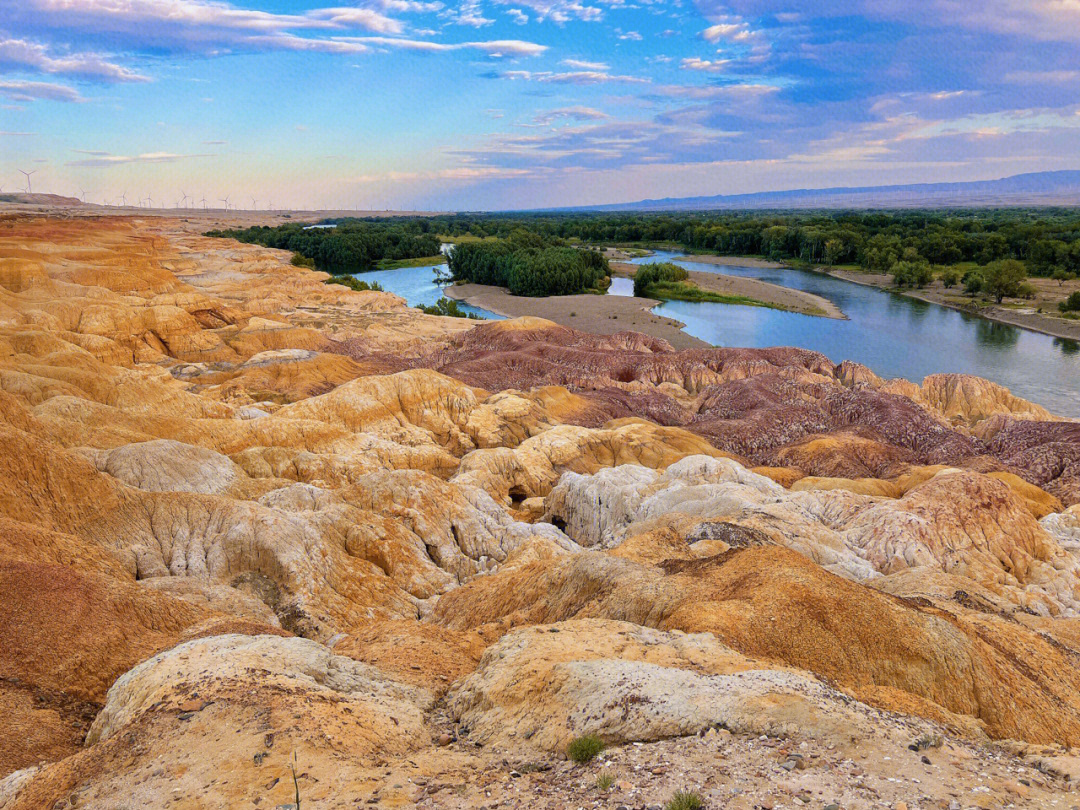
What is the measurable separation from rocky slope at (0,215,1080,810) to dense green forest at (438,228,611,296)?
232ft

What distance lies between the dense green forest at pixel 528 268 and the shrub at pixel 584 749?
112134mm

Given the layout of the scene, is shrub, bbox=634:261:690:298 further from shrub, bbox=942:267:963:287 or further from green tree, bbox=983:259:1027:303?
green tree, bbox=983:259:1027:303

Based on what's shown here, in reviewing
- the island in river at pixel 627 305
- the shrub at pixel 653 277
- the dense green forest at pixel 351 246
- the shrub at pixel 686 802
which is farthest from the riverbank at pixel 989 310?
the dense green forest at pixel 351 246

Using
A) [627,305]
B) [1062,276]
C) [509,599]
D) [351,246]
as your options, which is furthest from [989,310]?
[351,246]

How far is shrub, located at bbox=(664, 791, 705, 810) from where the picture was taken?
7.76m

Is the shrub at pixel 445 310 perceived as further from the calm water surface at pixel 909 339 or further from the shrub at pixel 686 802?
the shrub at pixel 686 802

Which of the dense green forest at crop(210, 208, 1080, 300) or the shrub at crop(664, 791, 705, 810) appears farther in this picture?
the dense green forest at crop(210, 208, 1080, 300)

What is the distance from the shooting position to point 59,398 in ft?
101

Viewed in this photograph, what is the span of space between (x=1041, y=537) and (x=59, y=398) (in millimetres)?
41663

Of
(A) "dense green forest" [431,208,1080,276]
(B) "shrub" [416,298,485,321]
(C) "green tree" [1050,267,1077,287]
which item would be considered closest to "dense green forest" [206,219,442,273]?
(A) "dense green forest" [431,208,1080,276]

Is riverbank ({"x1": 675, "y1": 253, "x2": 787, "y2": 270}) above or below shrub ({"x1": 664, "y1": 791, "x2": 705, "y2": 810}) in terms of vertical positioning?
above

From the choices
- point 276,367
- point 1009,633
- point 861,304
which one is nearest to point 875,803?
point 1009,633

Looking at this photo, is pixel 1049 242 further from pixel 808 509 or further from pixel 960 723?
pixel 960 723

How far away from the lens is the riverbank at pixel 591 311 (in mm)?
89688
